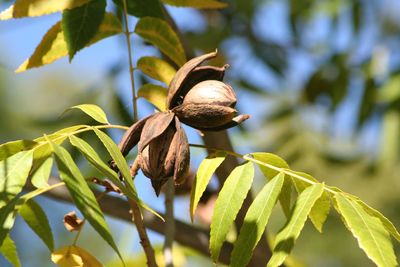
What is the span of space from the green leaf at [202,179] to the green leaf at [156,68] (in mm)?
309

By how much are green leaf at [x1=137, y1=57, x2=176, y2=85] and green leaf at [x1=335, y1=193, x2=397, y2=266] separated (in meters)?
0.50

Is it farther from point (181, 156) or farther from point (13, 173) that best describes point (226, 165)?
point (13, 173)

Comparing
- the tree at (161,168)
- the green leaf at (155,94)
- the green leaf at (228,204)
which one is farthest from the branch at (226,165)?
the green leaf at (228,204)

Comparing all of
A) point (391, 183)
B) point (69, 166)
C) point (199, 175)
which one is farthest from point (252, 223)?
point (391, 183)

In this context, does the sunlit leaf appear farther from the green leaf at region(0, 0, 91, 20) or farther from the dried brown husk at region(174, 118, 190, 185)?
the green leaf at region(0, 0, 91, 20)

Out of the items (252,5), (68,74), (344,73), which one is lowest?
(68,74)

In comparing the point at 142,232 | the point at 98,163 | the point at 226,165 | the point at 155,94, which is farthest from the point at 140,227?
the point at 226,165

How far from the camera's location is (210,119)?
1.50 metres

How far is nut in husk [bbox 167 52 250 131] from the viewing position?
1.48m

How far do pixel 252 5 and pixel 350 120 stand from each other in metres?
0.65

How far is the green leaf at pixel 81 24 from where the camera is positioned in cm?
158

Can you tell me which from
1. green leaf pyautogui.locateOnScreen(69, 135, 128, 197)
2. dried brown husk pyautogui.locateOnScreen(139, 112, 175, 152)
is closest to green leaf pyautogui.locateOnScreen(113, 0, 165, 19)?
dried brown husk pyautogui.locateOnScreen(139, 112, 175, 152)

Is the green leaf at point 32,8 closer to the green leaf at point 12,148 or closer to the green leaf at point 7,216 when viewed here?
the green leaf at point 12,148

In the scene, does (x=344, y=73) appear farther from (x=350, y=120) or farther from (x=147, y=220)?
(x=147, y=220)
